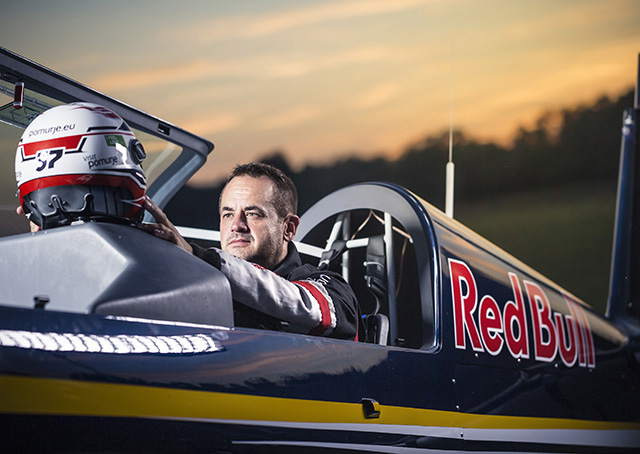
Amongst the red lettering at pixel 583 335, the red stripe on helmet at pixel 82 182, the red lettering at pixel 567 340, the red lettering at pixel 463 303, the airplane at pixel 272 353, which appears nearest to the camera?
the airplane at pixel 272 353

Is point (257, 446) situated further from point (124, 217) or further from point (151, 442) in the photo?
point (124, 217)

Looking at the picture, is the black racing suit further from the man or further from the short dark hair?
the short dark hair

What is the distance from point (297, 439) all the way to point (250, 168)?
3.31 ft

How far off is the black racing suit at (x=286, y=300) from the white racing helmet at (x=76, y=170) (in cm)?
20

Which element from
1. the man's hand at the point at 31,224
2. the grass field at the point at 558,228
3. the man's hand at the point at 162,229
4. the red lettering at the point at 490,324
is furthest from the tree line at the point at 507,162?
the man's hand at the point at 162,229

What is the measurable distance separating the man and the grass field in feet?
Answer: 17.7

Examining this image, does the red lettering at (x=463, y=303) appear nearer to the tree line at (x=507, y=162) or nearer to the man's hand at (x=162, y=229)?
the man's hand at (x=162, y=229)

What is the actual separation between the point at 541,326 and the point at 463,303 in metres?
0.48

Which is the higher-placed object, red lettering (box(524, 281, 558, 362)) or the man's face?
the man's face

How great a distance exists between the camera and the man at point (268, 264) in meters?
1.29

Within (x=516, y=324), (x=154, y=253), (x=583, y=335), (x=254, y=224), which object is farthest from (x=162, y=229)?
(x=583, y=335)

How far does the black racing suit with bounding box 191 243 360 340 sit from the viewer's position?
1.29 metres

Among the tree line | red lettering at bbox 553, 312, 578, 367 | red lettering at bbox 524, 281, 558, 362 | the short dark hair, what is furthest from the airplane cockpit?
the tree line

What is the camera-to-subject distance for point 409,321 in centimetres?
263
